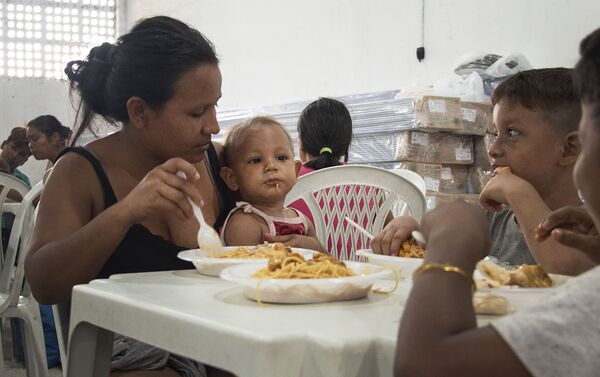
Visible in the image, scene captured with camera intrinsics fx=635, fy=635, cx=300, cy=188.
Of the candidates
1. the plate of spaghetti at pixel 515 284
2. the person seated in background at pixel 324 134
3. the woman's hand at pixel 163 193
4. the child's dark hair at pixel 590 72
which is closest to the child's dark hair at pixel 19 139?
the person seated in background at pixel 324 134

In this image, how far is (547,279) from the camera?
112cm

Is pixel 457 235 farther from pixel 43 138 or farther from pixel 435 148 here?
pixel 43 138

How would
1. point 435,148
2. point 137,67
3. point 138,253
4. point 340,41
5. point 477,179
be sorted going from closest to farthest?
point 138,253 < point 137,67 < point 435,148 < point 477,179 < point 340,41

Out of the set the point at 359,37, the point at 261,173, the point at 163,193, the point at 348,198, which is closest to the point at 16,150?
the point at 359,37

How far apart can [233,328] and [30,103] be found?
30.2 feet

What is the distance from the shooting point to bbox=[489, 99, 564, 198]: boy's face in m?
2.08

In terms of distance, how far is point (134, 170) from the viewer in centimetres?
184

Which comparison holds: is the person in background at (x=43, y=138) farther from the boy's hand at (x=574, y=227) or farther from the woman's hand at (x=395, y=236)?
the boy's hand at (x=574, y=227)

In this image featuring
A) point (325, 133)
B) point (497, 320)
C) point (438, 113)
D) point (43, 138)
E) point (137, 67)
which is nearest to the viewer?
point (497, 320)

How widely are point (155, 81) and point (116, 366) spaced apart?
0.79 metres

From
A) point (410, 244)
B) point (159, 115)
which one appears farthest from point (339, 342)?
point (159, 115)

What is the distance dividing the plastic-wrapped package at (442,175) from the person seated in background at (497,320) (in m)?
3.66

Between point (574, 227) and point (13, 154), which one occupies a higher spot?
point (574, 227)

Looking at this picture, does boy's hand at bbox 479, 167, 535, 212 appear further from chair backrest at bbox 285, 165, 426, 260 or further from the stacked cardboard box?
the stacked cardboard box
